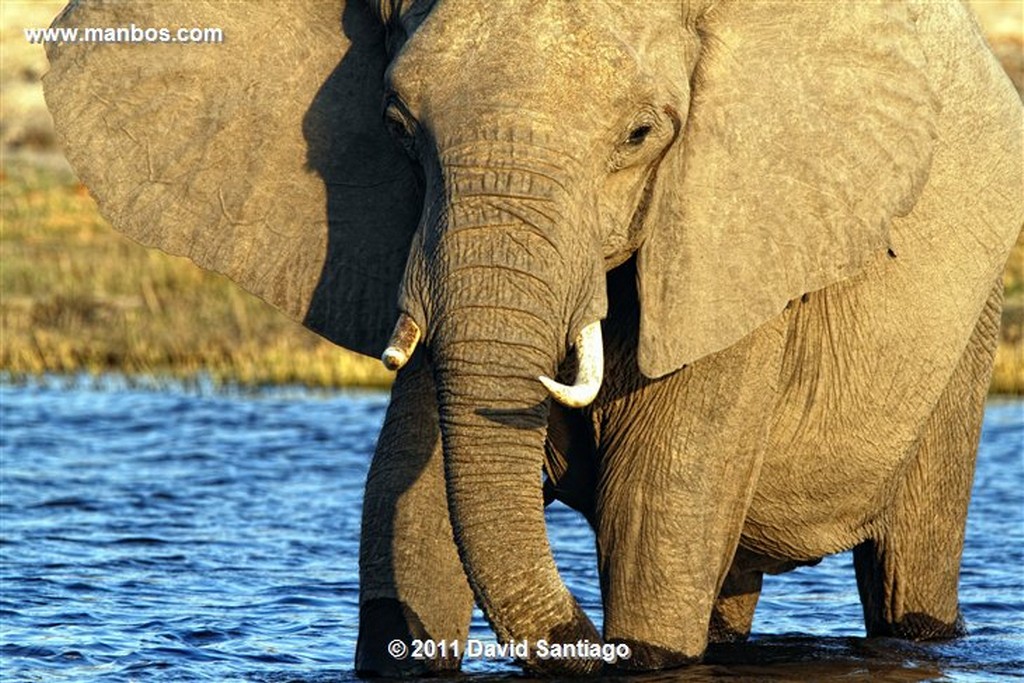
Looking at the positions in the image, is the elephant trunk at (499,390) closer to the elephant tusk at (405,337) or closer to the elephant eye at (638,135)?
the elephant tusk at (405,337)

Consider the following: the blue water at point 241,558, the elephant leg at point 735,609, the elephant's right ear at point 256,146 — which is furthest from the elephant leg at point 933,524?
the elephant's right ear at point 256,146

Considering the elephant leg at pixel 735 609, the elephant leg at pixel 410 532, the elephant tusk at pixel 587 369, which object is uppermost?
the elephant tusk at pixel 587 369

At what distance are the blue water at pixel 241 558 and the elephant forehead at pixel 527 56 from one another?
76.5 inches

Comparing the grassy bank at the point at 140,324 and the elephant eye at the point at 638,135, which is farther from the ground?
the grassy bank at the point at 140,324

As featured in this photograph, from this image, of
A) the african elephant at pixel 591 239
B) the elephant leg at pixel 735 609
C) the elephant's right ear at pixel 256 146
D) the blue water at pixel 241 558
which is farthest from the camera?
the elephant leg at pixel 735 609

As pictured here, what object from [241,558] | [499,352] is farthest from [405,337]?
[241,558]

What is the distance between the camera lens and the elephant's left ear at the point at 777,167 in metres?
6.11

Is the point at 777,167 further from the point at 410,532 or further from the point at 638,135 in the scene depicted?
the point at 410,532

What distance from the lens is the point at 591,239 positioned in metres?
5.76

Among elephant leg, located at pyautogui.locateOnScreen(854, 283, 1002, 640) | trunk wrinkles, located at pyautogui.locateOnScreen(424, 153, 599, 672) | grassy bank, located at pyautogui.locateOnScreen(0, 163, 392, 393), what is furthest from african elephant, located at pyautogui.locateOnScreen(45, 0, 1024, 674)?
grassy bank, located at pyautogui.locateOnScreen(0, 163, 392, 393)

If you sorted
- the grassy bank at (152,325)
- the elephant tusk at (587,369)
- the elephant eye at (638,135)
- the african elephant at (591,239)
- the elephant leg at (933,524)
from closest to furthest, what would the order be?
the elephant tusk at (587,369) → the african elephant at (591,239) → the elephant eye at (638,135) → the elephant leg at (933,524) → the grassy bank at (152,325)

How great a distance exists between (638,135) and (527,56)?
395mm

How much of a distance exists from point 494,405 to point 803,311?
1.70 meters

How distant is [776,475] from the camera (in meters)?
7.21
